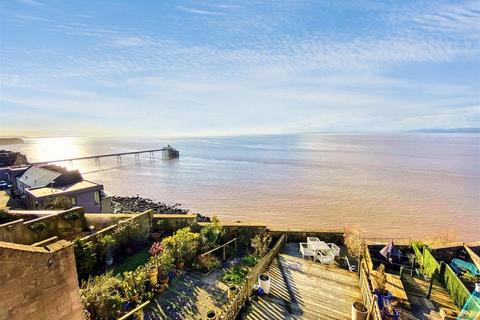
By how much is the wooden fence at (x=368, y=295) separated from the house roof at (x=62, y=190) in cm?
2083

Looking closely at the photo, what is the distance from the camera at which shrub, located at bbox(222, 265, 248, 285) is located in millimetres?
9883

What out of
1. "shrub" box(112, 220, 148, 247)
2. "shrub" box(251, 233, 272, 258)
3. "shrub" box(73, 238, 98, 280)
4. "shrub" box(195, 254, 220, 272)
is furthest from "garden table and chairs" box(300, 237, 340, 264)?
"shrub" box(73, 238, 98, 280)

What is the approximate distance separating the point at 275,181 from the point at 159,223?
35582 millimetres

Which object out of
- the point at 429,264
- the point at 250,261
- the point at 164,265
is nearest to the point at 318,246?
the point at 250,261

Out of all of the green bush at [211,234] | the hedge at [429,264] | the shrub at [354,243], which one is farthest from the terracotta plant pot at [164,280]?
the hedge at [429,264]

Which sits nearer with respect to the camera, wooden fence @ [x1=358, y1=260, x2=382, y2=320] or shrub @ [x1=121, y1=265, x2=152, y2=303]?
wooden fence @ [x1=358, y1=260, x2=382, y2=320]

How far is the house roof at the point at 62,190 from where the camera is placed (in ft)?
62.4

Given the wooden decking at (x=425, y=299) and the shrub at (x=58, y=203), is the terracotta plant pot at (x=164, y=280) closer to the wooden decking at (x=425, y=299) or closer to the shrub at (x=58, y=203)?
the wooden decking at (x=425, y=299)

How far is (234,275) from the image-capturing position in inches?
399

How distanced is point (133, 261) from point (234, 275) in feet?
14.7

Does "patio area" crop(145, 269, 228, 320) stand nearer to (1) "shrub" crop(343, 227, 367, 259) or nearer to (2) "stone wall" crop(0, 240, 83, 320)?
(2) "stone wall" crop(0, 240, 83, 320)

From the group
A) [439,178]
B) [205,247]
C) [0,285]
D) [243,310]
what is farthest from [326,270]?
[439,178]

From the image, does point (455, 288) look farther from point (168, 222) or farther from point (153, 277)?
point (168, 222)

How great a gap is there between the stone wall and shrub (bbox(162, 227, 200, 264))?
5.21 meters
